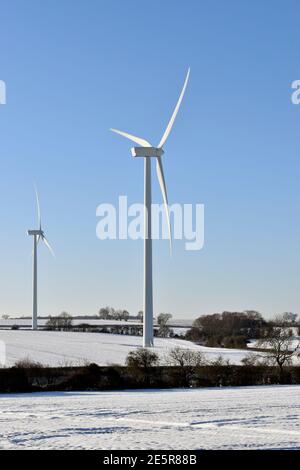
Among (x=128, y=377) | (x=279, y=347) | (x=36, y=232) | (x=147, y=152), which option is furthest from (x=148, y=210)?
(x=36, y=232)

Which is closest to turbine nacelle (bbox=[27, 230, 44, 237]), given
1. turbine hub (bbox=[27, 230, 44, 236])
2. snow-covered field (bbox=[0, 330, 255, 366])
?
turbine hub (bbox=[27, 230, 44, 236])

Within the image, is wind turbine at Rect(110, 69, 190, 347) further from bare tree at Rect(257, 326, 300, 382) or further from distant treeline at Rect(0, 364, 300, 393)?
distant treeline at Rect(0, 364, 300, 393)

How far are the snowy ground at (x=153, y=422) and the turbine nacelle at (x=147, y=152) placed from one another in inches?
1783

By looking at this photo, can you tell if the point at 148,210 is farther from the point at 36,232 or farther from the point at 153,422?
the point at 153,422

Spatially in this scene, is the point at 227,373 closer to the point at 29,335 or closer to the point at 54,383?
the point at 54,383

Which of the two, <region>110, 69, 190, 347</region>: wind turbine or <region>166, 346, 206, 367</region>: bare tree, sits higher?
<region>110, 69, 190, 347</region>: wind turbine

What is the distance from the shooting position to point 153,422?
27547 mm

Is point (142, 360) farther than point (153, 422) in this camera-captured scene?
Yes

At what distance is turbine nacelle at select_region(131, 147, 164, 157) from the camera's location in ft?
278

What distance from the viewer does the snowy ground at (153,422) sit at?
21.6m

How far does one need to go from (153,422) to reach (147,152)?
2349 inches

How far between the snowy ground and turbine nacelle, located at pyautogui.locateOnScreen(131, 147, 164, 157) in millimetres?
45300

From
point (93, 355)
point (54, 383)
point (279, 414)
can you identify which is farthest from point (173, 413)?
point (93, 355)

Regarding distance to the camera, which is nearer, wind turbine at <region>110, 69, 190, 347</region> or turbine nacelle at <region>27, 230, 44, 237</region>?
wind turbine at <region>110, 69, 190, 347</region>
